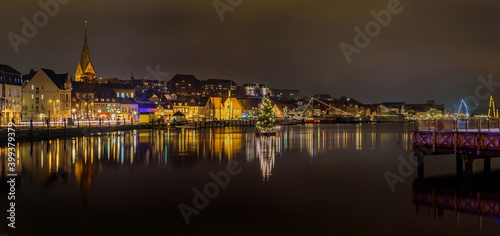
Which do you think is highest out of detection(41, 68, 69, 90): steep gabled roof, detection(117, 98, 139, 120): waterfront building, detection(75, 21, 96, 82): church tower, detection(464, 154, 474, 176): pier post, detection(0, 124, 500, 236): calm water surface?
detection(75, 21, 96, 82): church tower

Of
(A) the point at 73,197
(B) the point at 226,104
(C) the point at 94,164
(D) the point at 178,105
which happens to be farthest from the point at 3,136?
(B) the point at 226,104

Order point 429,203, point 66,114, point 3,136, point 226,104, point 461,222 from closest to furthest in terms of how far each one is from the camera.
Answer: point 461,222 < point 429,203 < point 3,136 < point 66,114 < point 226,104

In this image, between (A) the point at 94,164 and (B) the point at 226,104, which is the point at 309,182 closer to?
(A) the point at 94,164

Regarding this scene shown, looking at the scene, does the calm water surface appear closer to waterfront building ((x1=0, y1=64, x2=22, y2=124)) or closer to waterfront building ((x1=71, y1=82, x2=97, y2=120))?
waterfront building ((x1=0, y1=64, x2=22, y2=124))

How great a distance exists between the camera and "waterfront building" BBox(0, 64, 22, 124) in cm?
6638

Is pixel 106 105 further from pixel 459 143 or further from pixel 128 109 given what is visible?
pixel 459 143

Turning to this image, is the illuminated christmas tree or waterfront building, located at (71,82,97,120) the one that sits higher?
waterfront building, located at (71,82,97,120)

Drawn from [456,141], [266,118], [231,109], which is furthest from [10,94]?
[231,109]

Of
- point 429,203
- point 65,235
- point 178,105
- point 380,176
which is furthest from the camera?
point 178,105

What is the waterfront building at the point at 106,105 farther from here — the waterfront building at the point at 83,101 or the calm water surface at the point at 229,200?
the calm water surface at the point at 229,200

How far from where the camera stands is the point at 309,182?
22328 millimetres

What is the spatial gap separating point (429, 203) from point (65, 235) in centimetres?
1436

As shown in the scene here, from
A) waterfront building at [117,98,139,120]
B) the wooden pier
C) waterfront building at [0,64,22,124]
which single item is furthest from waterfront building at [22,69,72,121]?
the wooden pier

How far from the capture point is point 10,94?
226ft
